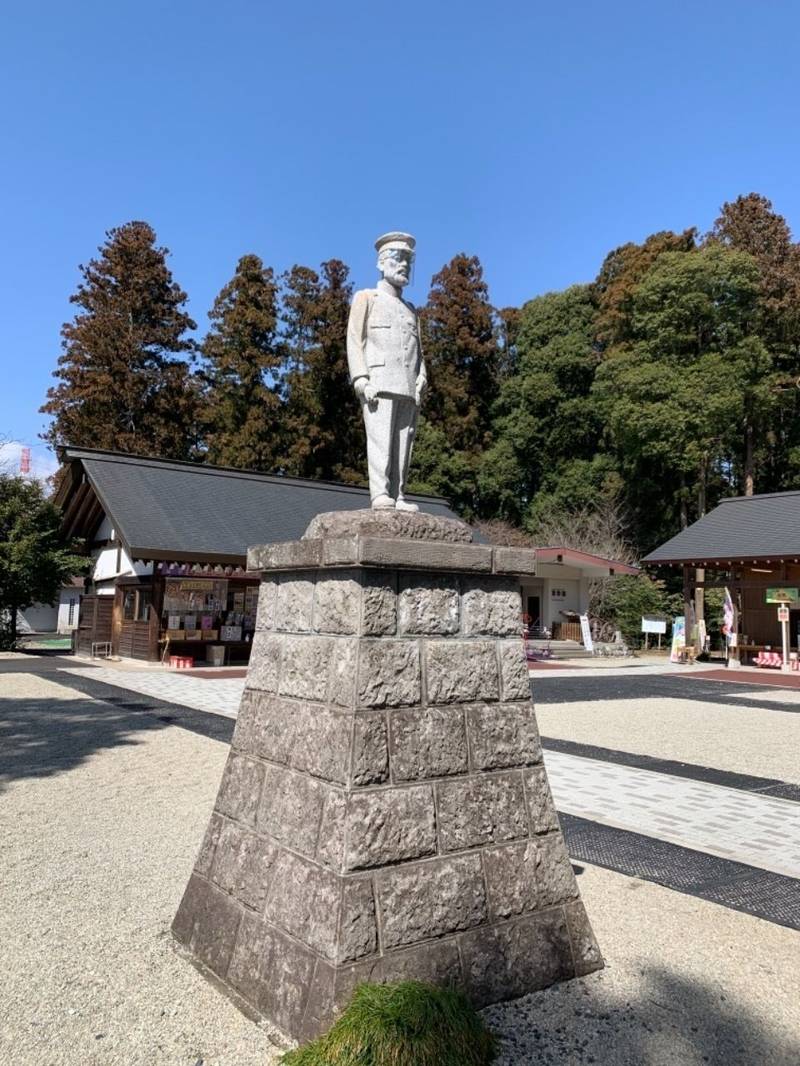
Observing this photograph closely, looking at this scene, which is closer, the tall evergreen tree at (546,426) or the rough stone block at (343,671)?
the rough stone block at (343,671)

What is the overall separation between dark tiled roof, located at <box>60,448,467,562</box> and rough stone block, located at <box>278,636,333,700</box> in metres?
14.0

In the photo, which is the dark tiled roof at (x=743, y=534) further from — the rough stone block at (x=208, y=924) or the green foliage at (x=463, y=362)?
the rough stone block at (x=208, y=924)

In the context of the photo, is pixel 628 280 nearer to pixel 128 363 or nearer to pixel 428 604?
pixel 128 363

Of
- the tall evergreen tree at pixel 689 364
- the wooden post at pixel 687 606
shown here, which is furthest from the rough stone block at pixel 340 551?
the tall evergreen tree at pixel 689 364

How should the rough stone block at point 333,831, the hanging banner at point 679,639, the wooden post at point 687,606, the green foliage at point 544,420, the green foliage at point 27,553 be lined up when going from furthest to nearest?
1. the green foliage at point 544,420
2. the wooden post at point 687,606
3. the hanging banner at point 679,639
4. the green foliage at point 27,553
5. the rough stone block at point 333,831

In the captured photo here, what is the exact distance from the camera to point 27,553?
64.2ft

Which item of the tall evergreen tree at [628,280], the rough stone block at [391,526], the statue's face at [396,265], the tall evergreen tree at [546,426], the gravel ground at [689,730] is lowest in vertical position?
the gravel ground at [689,730]

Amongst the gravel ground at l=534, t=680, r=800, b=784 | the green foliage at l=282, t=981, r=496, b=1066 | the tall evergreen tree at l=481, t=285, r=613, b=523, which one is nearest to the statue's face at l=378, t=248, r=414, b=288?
the green foliage at l=282, t=981, r=496, b=1066

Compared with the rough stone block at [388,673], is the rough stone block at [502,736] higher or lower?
lower

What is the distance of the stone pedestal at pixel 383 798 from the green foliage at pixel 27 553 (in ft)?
61.0

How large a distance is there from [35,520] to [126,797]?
16814 mm

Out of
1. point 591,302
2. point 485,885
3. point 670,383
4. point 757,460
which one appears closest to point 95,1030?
point 485,885

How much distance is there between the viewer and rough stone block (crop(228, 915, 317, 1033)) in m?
2.55

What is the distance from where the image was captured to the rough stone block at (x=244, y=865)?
114 inches
